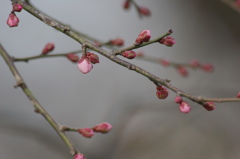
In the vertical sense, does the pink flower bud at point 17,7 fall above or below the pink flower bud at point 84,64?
above

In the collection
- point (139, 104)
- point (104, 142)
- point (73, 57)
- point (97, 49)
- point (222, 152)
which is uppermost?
point (97, 49)

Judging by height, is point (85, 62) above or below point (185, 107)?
above

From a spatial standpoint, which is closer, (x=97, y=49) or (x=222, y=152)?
(x=97, y=49)

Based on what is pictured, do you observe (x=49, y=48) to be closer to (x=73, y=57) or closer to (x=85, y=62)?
(x=73, y=57)

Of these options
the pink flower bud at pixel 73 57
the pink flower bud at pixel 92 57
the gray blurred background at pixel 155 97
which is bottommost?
the gray blurred background at pixel 155 97

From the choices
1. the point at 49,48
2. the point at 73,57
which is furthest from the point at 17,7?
the point at 73,57

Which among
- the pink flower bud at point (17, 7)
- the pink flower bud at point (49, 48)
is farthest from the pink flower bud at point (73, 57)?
the pink flower bud at point (17, 7)

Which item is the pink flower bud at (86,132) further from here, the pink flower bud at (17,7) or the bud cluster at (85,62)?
the pink flower bud at (17,7)

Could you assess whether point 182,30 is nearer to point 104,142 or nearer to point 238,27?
point 238,27

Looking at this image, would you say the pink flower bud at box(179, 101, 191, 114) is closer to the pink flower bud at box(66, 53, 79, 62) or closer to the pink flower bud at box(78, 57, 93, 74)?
the pink flower bud at box(78, 57, 93, 74)

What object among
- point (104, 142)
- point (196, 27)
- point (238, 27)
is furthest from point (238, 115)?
point (104, 142)

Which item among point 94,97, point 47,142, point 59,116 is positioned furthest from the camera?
point 94,97
